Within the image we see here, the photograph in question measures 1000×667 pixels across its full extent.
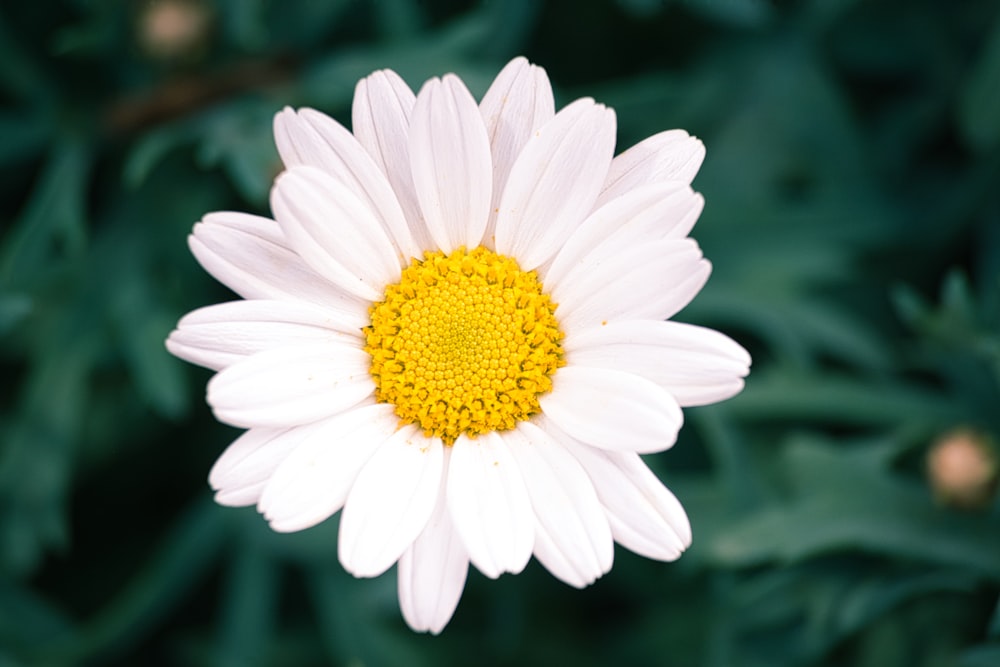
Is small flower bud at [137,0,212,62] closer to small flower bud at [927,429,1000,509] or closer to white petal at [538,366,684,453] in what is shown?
white petal at [538,366,684,453]

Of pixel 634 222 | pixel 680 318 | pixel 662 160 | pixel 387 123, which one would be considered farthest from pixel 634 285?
pixel 680 318

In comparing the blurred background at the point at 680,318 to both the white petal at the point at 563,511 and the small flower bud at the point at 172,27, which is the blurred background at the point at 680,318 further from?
the white petal at the point at 563,511

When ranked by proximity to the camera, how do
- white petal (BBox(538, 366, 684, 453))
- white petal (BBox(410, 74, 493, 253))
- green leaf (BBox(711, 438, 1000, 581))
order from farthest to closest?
1. green leaf (BBox(711, 438, 1000, 581))
2. white petal (BBox(410, 74, 493, 253))
3. white petal (BBox(538, 366, 684, 453))

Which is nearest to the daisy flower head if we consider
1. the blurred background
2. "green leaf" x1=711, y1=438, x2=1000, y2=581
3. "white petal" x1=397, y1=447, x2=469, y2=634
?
"white petal" x1=397, y1=447, x2=469, y2=634

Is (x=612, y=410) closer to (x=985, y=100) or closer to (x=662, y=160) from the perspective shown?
(x=662, y=160)

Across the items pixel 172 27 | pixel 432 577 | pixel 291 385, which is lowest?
pixel 432 577

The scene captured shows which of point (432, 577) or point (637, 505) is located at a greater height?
point (637, 505)

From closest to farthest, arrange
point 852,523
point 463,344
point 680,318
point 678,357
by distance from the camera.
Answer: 1. point 678,357
2. point 463,344
3. point 852,523
4. point 680,318

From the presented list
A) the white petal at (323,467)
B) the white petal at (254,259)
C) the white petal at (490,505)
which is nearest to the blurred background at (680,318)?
the white petal at (254,259)
